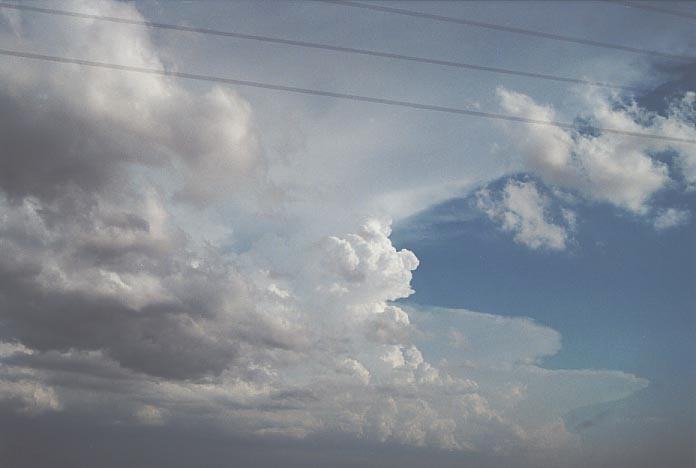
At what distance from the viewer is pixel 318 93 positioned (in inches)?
1721

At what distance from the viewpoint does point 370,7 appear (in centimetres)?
3831

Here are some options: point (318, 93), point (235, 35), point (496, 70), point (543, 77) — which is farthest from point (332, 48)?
point (543, 77)

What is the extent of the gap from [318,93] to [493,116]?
14715 millimetres

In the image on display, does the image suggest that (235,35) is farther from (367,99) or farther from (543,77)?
(543,77)

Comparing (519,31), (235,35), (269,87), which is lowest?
(269,87)

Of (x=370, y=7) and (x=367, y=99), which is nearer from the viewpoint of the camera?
(x=370, y=7)

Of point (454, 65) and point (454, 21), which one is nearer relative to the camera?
point (454, 21)

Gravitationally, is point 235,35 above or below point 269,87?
above

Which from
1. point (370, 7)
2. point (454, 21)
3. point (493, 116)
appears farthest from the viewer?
point (493, 116)

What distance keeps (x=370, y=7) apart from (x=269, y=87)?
33.0 ft

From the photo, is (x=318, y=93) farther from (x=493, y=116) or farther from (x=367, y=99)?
(x=493, y=116)

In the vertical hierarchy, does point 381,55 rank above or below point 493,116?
above

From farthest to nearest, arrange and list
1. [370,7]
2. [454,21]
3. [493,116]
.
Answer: [493,116], [454,21], [370,7]

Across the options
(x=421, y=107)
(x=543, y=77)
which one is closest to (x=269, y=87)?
(x=421, y=107)
